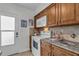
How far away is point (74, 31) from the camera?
1620mm

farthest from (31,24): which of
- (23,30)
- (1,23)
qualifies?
(1,23)

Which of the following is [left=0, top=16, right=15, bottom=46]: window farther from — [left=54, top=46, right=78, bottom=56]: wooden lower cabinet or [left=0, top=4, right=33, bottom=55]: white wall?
[left=54, top=46, right=78, bottom=56]: wooden lower cabinet

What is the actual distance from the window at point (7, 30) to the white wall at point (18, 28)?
69 millimetres

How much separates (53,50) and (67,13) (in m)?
0.68

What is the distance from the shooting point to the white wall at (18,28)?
4.66ft

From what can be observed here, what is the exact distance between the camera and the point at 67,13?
1485 millimetres

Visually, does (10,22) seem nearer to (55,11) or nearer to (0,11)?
(0,11)

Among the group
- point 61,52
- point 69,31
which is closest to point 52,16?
point 69,31

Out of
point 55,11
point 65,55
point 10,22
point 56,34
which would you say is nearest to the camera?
point 65,55

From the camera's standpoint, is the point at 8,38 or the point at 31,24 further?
the point at 31,24

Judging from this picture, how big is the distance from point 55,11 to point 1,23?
1.12m

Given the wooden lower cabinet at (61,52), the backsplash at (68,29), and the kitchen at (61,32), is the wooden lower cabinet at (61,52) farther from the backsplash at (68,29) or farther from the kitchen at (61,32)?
the backsplash at (68,29)

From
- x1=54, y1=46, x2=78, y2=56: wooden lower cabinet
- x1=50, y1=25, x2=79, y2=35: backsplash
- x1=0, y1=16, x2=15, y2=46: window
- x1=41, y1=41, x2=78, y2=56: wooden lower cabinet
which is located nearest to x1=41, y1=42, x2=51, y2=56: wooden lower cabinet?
x1=41, y1=41, x2=78, y2=56: wooden lower cabinet

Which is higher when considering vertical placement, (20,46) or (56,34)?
(56,34)
